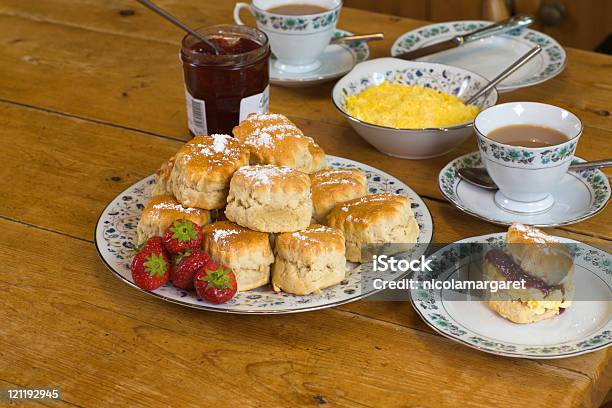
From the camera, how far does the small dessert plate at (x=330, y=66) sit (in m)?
1.73

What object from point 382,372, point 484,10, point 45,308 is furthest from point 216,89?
point 484,10

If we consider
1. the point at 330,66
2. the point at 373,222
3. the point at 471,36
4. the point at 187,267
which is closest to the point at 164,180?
the point at 187,267

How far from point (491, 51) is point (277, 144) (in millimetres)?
827

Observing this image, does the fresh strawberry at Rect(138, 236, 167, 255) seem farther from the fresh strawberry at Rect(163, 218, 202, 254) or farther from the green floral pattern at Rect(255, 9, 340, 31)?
the green floral pattern at Rect(255, 9, 340, 31)

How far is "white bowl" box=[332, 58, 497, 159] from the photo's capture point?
1.44 meters

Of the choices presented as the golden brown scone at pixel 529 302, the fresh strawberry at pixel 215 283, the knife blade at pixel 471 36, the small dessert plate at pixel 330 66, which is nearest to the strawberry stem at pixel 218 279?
the fresh strawberry at pixel 215 283

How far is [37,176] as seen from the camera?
1477 mm

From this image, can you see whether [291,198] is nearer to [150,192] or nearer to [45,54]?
[150,192]

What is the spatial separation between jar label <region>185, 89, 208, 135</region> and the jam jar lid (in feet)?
0.24

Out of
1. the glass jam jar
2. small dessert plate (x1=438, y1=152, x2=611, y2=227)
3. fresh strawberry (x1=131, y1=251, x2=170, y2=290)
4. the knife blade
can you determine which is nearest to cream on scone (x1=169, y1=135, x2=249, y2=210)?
fresh strawberry (x1=131, y1=251, x2=170, y2=290)

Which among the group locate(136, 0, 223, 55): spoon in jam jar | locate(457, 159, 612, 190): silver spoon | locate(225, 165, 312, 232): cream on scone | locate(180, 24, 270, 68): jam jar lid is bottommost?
locate(457, 159, 612, 190): silver spoon

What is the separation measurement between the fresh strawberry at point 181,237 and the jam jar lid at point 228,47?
407 millimetres

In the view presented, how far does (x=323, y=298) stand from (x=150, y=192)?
15.4 inches

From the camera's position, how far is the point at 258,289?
1105 mm
